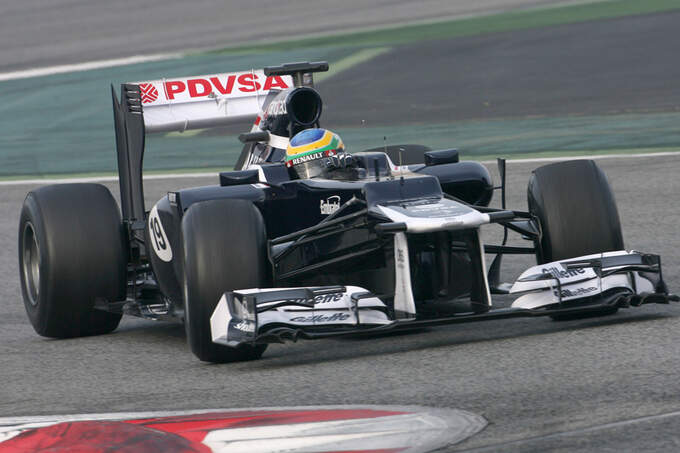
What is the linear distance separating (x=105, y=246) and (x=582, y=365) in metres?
3.53

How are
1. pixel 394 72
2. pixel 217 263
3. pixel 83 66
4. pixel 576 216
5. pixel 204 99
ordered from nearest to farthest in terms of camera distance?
pixel 217 263
pixel 576 216
pixel 204 99
pixel 394 72
pixel 83 66

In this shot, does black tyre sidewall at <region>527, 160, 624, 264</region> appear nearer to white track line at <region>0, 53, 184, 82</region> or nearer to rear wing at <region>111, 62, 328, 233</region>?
rear wing at <region>111, 62, 328, 233</region>

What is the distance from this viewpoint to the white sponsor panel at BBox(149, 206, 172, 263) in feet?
26.6

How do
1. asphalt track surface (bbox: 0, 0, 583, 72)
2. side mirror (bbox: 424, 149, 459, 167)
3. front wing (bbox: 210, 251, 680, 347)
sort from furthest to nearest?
asphalt track surface (bbox: 0, 0, 583, 72), side mirror (bbox: 424, 149, 459, 167), front wing (bbox: 210, 251, 680, 347)

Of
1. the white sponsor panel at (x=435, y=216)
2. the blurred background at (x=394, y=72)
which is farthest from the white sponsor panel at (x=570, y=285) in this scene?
the blurred background at (x=394, y=72)

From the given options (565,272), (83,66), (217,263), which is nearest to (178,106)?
(217,263)

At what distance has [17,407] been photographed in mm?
6312

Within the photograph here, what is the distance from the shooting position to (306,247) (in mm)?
7562

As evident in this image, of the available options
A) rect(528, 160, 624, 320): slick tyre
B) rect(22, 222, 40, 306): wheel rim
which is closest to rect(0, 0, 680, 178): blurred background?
rect(22, 222, 40, 306): wheel rim

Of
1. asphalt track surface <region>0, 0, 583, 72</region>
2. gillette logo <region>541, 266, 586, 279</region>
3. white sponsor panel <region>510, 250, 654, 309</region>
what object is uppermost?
asphalt track surface <region>0, 0, 583, 72</region>

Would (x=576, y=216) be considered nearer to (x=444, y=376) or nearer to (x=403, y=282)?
(x=403, y=282)

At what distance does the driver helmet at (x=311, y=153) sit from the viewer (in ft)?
26.9

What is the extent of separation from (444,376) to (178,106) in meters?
4.38

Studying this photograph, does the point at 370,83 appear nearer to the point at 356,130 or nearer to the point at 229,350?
the point at 356,130
